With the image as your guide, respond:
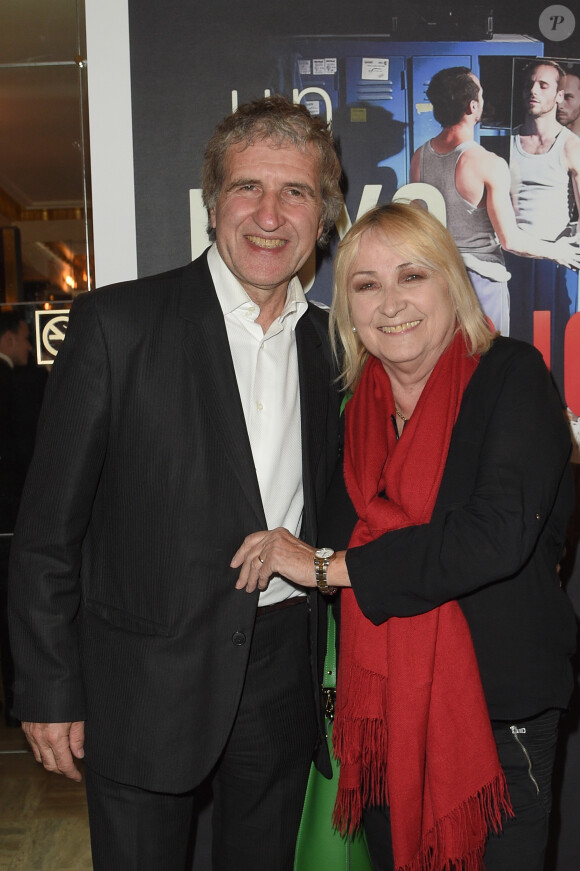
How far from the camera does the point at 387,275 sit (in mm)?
1851

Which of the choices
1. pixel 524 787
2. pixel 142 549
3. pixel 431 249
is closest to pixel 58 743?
pixel 142 549

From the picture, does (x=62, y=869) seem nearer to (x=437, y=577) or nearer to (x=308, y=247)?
(x=437, y=577)

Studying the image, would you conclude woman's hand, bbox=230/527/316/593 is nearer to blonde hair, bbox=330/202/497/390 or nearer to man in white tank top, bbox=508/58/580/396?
blonde hair, bbox=330/202/497/390

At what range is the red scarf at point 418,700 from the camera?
167 cm

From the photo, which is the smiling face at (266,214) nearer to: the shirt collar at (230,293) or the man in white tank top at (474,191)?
the shirt collar at (230,293)

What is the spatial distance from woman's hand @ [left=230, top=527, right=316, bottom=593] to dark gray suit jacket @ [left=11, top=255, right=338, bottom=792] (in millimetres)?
46

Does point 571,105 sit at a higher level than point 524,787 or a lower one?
higher

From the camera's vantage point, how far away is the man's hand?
1.76 m

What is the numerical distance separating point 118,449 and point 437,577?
742 mm

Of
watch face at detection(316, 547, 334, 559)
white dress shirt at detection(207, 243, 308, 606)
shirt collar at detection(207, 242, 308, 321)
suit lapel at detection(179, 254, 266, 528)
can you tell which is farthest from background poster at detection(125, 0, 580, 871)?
watch face at detection(316, 547, 334, 559)

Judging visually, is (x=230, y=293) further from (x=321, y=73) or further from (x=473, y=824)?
(x=473, y=824)

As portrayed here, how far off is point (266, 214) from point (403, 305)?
406mm

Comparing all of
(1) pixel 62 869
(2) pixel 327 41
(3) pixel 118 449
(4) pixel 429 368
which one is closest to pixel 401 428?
(4) pixel 429 368

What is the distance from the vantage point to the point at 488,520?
1.57 metres
